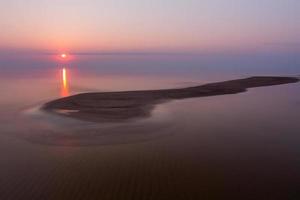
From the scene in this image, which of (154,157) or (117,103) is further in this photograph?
(117,103)

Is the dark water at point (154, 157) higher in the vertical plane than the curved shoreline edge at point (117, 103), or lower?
lower

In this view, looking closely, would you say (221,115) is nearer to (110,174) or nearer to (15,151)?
(110,174)

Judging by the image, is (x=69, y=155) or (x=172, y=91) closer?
(x=69, y=155)

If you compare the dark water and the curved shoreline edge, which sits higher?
the curved shoreline edge

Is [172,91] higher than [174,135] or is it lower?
higher

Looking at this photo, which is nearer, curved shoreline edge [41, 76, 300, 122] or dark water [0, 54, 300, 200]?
dark water [0, 54, 300, 200]

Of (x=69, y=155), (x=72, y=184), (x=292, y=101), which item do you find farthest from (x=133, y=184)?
(x=292, y=101)

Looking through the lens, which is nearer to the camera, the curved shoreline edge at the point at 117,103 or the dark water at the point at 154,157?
the dark water at the point at 154,157

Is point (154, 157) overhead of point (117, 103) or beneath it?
beneath
